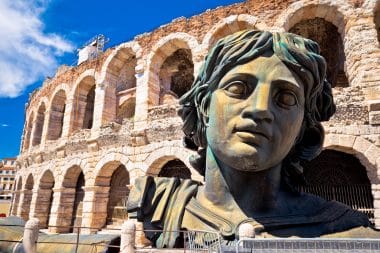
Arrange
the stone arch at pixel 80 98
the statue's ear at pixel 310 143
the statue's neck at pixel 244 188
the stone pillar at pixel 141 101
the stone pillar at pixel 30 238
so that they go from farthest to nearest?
the stone arch at pixel 80 98
the stone pillar at pixel 141 101
the stone pillar at pixel 30 238
the statue's ear at pixel 310 143
the statue's neck at pixel 244 188

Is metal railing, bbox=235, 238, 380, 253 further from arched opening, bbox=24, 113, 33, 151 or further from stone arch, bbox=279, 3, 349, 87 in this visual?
arched opening, bbox=24, 113, 33, 151

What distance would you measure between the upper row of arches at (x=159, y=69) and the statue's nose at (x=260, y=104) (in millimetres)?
8087

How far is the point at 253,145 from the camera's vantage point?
64.6 inches

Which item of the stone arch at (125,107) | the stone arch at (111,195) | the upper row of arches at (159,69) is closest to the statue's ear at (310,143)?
the upper row of arches at (159,69)

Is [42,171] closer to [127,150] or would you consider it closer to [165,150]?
[127,150]

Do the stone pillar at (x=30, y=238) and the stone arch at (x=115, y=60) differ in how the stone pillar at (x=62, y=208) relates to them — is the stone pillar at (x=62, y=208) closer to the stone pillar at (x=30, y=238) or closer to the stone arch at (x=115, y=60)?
→ the stone arch at (x=115, y=60)

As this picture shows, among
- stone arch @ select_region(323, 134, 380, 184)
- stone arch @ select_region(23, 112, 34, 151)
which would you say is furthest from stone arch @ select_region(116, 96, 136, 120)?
stone arch @ select_region(323, 134, 380, 184)

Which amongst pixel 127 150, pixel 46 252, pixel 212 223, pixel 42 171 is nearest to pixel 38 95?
pixel 42 171

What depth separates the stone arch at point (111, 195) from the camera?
1089cm

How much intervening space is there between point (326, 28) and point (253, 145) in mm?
12132

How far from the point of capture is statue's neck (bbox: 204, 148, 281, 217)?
74.9 inches

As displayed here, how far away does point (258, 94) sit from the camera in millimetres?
1679

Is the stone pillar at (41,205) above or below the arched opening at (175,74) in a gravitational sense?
below

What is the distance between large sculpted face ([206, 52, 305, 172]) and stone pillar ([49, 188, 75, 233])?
12419 millimetres
